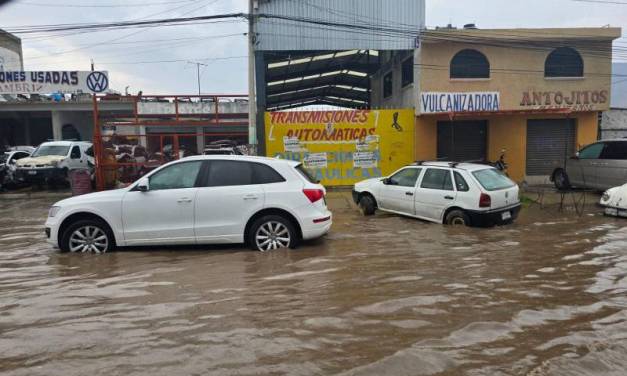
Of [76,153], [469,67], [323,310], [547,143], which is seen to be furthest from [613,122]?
[76,153]

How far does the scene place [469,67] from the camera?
58.9ft

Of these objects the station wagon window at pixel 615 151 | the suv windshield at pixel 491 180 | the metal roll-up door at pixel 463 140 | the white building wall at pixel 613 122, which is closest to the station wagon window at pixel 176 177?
the suv windshield at pixel 491 180

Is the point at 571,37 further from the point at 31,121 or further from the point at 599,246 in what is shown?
the point at 31,121

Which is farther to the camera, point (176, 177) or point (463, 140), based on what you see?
point (463, 140)

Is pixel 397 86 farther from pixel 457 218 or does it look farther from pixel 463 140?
pixel 457 218

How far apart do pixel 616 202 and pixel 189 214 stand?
367 inches

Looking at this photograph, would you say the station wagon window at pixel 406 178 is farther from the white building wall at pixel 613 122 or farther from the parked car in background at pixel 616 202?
the white building wall at pixel 613 122

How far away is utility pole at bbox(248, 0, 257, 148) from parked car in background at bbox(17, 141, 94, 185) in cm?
695

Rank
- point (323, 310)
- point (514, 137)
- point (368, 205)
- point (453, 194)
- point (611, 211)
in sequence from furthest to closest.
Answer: point (514, 137) → point (368, 205) → point (611, 211) → point (453, 194) → point (323, 310)

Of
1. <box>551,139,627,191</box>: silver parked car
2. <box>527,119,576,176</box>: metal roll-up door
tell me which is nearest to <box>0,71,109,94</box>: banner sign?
<box>527,119,576,176</box>: metal roll-up door

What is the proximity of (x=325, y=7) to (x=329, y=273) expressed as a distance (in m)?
14.0

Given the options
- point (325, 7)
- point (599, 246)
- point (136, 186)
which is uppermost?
point (325, 7)

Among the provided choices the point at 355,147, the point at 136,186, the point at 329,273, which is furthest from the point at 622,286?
the point at 355,147

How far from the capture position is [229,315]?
4566 millimetres
